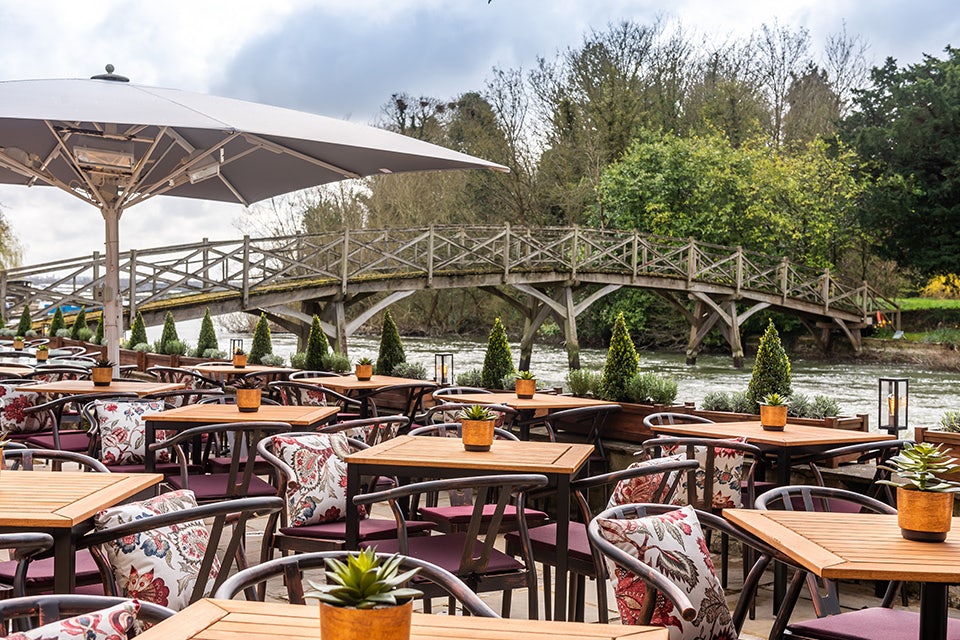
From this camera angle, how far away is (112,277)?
6781mm

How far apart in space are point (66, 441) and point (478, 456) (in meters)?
3.38

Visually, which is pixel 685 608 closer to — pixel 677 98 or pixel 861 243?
pixel 861 243

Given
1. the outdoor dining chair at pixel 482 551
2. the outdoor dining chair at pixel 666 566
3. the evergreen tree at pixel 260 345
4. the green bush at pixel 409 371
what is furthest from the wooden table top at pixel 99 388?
the evergreen tree at pixel 260 345

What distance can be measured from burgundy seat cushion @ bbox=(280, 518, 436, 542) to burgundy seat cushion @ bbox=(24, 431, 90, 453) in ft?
8.00

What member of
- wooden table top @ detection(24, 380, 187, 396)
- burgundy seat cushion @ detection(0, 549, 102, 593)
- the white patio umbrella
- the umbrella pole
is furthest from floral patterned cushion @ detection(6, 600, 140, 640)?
the umbrella pole

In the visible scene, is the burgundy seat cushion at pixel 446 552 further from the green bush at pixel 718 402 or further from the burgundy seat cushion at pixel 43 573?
the green bush at pixel 718 402

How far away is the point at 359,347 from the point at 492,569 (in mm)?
24752

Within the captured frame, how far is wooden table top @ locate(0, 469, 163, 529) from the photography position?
264 centimetres

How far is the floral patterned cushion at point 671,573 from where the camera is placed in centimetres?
256

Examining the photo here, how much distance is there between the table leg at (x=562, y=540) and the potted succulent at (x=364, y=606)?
2.05 m

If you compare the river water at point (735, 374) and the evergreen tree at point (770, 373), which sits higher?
the evergreen tree at point (770, 373)

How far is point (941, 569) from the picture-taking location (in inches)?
91.9

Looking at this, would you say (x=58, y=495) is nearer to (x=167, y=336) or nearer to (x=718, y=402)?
(x=718, y=402)

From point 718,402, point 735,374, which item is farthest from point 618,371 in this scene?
point 735,374
